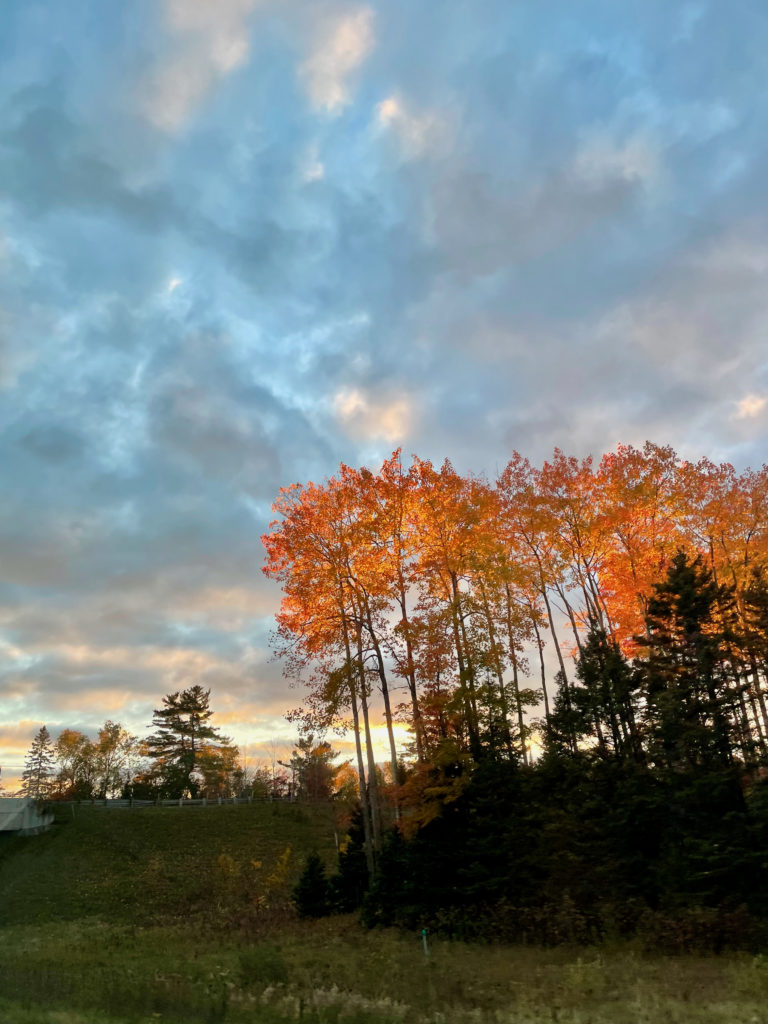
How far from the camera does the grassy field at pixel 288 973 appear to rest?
1158 centimetres

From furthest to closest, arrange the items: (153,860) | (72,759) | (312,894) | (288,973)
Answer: (72,759) < (153,860) < (312,894) < (288,973)

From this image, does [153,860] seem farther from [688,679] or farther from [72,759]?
[72,759]

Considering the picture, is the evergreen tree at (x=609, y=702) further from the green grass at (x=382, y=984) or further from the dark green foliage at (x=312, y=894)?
the dark green foliage at (x=312, y=894)

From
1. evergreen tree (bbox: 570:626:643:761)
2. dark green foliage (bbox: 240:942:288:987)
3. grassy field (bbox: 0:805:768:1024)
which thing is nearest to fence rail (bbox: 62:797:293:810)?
grassy field (bbox: 0:805:768:1024)

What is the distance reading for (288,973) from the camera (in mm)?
15883

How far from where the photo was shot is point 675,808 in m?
19.7

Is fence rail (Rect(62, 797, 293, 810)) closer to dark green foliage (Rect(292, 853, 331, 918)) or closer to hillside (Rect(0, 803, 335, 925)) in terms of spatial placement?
hillside (Rect(0, 803, 335, 925))

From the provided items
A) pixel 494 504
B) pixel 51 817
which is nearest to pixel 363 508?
pixel 494 504

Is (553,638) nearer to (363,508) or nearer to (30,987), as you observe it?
(363,508)

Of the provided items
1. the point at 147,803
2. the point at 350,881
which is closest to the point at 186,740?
the point at 147,803

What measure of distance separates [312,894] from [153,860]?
1837 cm

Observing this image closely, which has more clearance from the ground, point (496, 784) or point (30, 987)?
point (496, 784)

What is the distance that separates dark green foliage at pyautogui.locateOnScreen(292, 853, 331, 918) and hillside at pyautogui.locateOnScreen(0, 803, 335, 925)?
271 inches

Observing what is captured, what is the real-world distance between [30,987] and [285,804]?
44.1 meters
